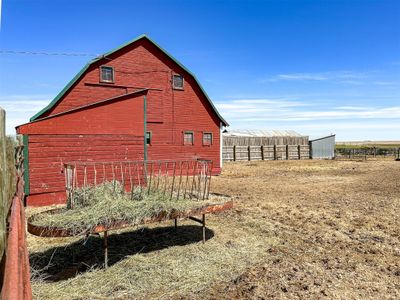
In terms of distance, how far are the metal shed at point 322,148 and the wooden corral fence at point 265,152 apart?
751mm

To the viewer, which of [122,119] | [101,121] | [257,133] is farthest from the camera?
[257,133]

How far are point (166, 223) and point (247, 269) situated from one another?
3609mm

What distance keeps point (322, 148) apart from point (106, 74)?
95.9 feet

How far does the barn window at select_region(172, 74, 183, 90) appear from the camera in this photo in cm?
1960

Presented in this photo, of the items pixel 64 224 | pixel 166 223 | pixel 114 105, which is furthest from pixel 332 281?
pixel 114 105

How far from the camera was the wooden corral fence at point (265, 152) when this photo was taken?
33188 millimetres

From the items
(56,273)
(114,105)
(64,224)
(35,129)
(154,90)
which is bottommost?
(56,273)

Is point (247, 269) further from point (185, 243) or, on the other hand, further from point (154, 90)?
point (154, 90)

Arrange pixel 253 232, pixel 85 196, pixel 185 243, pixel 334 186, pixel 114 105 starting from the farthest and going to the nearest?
1. pixel 334 186
2. pixel 114 105
3. pixel 253 232
4. pixel 185 243
5. pixel 85 196

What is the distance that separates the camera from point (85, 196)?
629cm

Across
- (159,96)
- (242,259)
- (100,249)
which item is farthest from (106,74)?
(242,259)

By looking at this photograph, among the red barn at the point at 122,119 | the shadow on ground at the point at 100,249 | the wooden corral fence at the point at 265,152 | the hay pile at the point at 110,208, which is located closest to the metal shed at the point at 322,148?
the wooden corral fence at the point at 265,152

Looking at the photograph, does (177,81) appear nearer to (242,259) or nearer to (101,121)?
(101,121)

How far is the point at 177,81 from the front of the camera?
1978 centimetres
